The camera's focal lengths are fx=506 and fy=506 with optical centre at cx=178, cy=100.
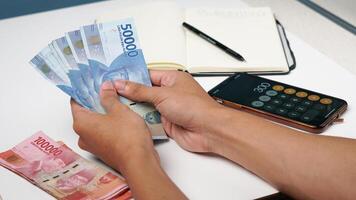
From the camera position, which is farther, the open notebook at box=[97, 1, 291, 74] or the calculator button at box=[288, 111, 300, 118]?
the open notebook at box=[97, 1, 291, 74]

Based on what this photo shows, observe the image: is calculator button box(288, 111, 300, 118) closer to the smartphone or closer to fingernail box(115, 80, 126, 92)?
the smartphone

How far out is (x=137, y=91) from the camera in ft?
2.94

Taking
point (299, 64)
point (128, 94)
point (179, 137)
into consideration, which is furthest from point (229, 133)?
point (299, 64)

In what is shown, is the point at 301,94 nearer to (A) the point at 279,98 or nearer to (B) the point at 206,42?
(A) the point at 279,98

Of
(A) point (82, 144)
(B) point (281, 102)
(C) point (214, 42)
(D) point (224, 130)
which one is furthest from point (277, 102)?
(A) point (82, 144)

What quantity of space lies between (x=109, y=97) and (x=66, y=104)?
0.14 m

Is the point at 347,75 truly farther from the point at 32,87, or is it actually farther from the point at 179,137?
the point at 32,87

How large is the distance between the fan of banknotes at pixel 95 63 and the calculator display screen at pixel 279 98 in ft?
0.49

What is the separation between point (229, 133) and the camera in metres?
0.84

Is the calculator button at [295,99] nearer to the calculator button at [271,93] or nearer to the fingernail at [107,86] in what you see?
the calculator button at [271,93]

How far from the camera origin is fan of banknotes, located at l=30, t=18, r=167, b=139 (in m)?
0.89

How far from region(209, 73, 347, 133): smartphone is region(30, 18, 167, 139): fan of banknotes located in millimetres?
147

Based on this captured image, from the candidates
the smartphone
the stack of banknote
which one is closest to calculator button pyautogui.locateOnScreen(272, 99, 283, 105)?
the smartphone

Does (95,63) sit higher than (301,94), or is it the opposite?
(95,63)
